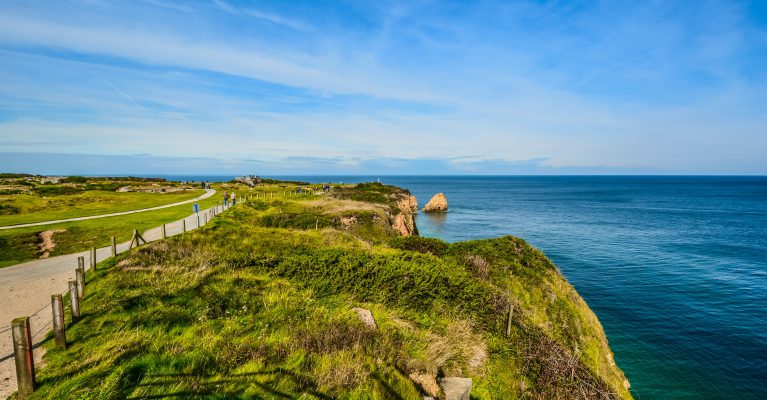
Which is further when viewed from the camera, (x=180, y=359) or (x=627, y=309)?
(x=627, y=309)

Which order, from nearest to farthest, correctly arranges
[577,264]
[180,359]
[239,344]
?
[180,359] < [239,344] < [577,264]

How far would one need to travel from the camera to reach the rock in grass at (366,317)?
10657mm

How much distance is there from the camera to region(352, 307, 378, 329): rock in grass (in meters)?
10.7

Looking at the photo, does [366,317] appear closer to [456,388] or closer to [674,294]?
[456,388]

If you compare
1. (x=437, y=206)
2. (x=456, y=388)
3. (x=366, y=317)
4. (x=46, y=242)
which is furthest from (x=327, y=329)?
(x=437, y=206)

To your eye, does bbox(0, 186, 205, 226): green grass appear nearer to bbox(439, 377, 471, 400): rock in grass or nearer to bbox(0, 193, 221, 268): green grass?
bbox(0, 193, 221, 268): green grass

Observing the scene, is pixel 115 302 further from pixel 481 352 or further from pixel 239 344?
pixel 481 352

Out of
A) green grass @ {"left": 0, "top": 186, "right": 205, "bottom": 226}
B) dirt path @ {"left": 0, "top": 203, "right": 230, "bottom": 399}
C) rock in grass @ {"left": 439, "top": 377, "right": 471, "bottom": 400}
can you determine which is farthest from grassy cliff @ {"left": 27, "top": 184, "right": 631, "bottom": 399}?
green grass @ {"left": 0, "top": 186, "right": 205, "bottom": 226}

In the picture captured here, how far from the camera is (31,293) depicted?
542 inches

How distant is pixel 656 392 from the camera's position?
16578mm

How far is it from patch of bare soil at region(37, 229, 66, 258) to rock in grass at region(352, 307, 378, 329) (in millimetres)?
21403

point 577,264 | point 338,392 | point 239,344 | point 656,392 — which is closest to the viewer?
point 338,392

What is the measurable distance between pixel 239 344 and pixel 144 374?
203 cm

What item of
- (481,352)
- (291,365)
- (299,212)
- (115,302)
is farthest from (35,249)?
(481,352)
